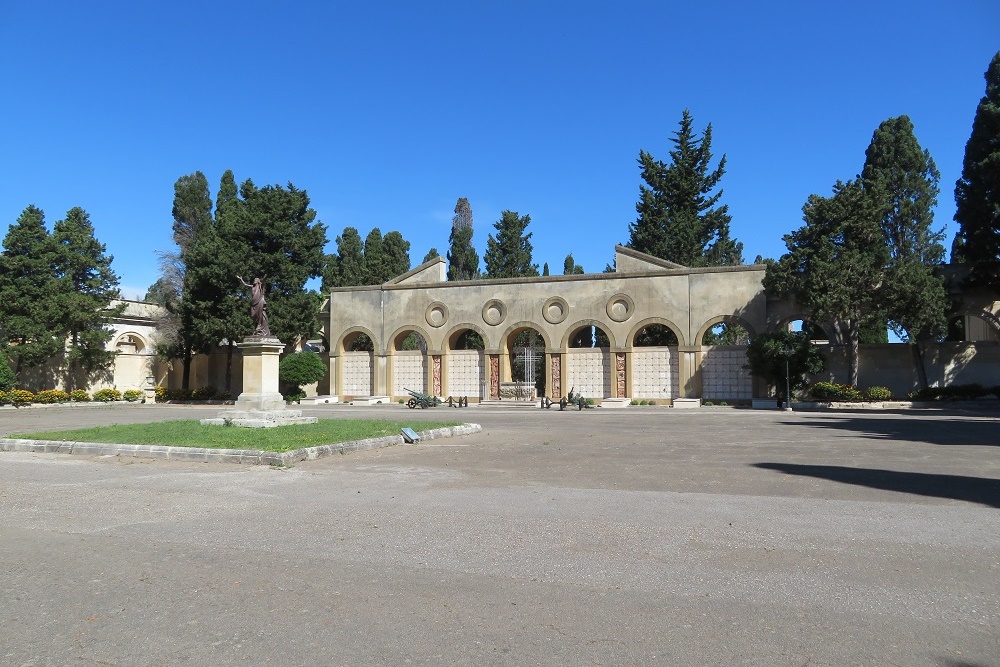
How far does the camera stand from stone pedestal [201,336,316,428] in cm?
1639

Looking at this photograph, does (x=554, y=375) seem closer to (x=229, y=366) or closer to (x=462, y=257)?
(x=229, y=366)

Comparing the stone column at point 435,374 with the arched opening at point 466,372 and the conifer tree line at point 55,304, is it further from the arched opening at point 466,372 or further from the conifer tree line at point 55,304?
the conifer tree line at point 55,304

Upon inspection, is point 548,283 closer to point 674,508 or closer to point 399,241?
point 399,241

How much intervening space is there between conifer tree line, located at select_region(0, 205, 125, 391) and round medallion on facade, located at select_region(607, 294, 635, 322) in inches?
1021

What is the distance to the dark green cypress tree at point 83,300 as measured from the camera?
35250 millimetres

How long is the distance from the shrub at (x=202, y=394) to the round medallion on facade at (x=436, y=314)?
12.6 metres

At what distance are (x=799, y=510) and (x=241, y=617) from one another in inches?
216

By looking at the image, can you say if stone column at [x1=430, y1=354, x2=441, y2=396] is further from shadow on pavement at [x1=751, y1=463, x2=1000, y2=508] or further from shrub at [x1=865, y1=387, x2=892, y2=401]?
shadow on pavement at [x1=751, y1=463, x2=1000, y2=508]

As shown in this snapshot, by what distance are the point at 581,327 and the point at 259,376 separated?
65.6 feet

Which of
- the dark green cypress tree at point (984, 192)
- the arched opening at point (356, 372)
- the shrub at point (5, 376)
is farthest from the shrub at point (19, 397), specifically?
the dark green cypress tree at point (984, 192)

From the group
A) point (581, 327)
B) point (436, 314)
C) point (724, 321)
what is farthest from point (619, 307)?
point (436, 314)

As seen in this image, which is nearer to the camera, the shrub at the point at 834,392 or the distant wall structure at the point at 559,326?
the shrub at the point at 834,392

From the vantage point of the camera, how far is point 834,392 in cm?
2828

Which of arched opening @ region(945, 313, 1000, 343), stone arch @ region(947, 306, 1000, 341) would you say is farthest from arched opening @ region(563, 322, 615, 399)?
arched opening @ region(945, 313, 1000, 343)
